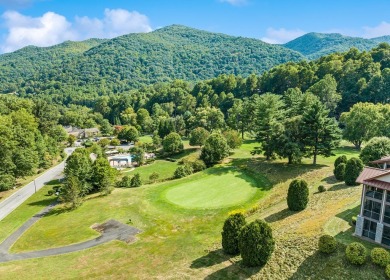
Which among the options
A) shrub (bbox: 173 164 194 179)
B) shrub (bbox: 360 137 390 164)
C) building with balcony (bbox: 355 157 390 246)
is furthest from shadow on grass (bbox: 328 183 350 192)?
shrub (bbox: 173 164 194 179)

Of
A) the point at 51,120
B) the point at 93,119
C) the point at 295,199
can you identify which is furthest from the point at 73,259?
the point at 93,119

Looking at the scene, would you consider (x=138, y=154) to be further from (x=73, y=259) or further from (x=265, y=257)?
(x=265, y=257)

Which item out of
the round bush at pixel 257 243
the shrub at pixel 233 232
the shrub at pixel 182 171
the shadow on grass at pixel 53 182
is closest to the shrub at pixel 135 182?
the shrub at pixel 182 171

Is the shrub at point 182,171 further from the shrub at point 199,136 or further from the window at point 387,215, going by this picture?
the window at point 387,215

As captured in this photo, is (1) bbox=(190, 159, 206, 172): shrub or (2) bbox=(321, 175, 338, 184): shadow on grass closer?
(2) bbox=(321, 175, 338, 184): shadow on grass

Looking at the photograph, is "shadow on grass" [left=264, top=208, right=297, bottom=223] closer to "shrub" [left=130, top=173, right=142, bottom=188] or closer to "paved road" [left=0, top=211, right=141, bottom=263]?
"paved road" [left=0, top=211, right=141, bottom=263]

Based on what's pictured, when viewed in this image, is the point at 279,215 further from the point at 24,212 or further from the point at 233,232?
the point at 24,212

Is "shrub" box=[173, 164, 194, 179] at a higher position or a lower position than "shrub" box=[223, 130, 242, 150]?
lower
